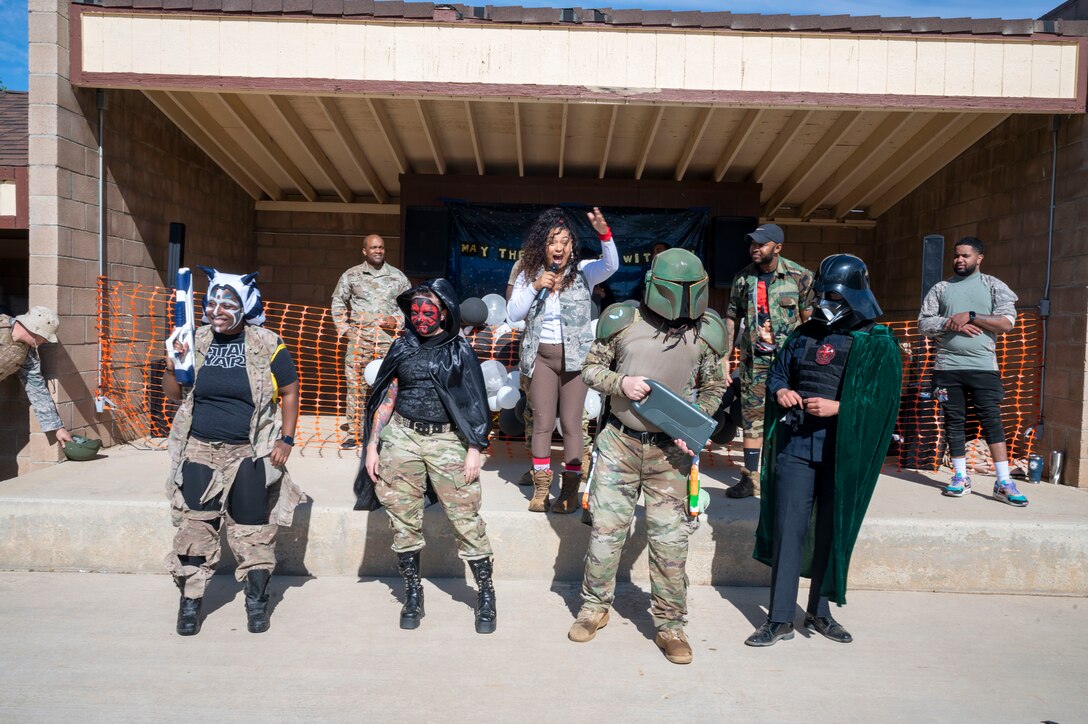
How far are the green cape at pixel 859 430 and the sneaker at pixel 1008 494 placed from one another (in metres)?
2.09

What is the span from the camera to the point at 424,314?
155 inches

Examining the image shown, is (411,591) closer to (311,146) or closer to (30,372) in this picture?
(30,372)

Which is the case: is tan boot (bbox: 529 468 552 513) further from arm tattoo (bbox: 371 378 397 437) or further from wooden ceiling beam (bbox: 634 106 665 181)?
wooden ceiling beam (bbox: 634 106 665 181)

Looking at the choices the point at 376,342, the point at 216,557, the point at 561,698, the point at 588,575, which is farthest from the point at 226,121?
the point at 561,698

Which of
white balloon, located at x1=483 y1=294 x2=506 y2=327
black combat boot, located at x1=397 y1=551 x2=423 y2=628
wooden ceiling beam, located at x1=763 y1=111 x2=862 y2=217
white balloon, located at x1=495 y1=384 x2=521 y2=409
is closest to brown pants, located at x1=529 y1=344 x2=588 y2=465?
white balloon, located at x1=495 y1=384 x2=521 y2=409

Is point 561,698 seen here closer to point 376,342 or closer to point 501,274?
point 376,342

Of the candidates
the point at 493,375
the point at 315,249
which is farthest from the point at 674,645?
the point at 315,249

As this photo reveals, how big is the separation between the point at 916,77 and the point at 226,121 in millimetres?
6535

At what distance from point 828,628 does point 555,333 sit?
2206 mm

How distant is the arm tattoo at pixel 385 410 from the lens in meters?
4.04

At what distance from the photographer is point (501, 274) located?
10047mm

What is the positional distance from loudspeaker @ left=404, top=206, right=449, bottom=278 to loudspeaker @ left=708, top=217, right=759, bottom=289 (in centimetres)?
340

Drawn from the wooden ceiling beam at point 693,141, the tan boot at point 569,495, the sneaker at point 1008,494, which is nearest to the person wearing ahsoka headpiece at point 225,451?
the tan boot at point 569,495

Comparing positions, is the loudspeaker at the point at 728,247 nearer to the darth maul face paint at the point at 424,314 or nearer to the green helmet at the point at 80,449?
the darth maul face paint at the point at 424,314
